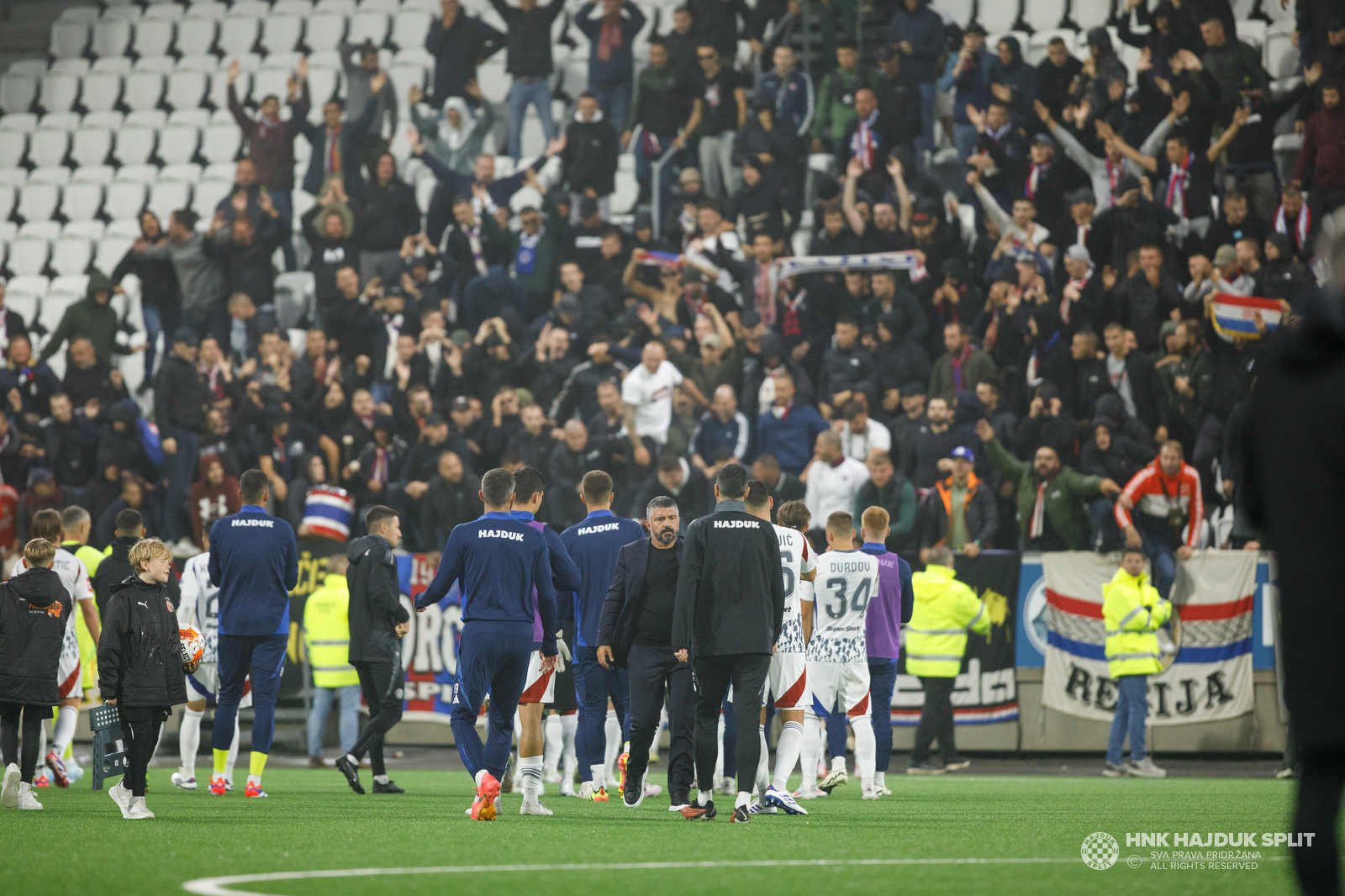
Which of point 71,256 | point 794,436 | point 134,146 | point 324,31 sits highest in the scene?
point 324,31

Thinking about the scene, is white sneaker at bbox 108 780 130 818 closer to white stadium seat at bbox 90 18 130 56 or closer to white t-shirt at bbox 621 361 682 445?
white t-shirt at bbox 621 361 682 445

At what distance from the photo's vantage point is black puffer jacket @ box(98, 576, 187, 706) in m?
9.49

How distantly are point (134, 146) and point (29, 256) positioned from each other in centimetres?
261

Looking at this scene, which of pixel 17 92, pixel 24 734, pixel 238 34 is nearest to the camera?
pixel 24 734

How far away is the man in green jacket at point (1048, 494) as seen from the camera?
52.1ft

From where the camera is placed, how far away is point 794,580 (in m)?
10.5

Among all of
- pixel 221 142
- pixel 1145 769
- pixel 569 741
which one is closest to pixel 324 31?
pixel 221 142

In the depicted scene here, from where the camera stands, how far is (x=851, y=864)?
275 inches

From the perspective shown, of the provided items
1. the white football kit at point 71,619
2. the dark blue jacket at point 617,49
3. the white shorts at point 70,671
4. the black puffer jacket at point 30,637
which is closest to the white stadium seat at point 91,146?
the dark blue jacket at point 617,49

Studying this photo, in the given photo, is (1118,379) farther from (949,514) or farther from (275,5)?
(275,5)

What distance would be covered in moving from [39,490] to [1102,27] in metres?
14.6

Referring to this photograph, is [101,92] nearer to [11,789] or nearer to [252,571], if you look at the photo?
[252,571]

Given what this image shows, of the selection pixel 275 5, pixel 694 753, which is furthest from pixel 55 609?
pixel 275 5

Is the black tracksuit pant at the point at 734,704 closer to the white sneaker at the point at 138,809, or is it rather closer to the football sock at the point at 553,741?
the white sneaker at the point at 138,809
